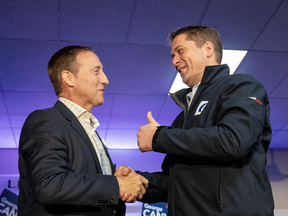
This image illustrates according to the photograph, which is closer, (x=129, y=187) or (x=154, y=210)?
(x=129, y=187)

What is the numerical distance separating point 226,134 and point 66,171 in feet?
2.06

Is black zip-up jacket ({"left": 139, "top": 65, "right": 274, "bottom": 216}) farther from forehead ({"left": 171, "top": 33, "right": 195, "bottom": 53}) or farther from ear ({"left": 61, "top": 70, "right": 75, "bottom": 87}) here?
ear ({"left": 61, "top": 70, "right": 75, "bottom": 87})

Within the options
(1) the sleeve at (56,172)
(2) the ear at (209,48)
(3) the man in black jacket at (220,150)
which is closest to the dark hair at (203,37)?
(2) the ear at (209,48)

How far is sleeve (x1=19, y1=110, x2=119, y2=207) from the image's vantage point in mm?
1120

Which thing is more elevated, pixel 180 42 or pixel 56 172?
pixel 180 42

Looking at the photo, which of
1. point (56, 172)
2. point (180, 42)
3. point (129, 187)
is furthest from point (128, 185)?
point (180, 42)

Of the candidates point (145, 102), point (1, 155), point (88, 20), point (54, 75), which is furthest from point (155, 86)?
point (1, 155)

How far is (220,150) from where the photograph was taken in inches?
44.2

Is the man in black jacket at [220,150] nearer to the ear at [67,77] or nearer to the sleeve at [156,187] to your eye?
the sleeve at [156,187]

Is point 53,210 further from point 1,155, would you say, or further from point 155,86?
point 1,155

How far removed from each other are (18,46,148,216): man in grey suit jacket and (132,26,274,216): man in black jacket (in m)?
0.23

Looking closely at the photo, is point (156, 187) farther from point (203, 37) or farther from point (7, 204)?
point (7, 204)

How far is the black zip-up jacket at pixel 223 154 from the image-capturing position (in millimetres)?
1127

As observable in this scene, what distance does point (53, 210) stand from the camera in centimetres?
121
